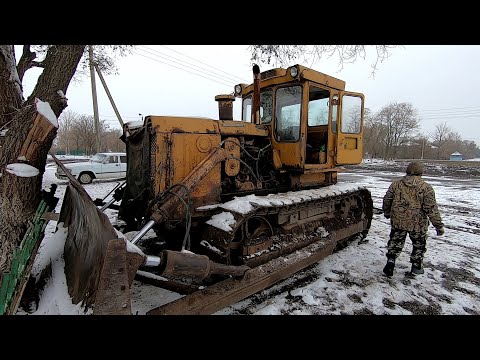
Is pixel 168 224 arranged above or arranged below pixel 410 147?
below

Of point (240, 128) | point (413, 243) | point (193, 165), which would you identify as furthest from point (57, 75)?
point (413, 243)

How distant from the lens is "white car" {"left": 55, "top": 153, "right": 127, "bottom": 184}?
13.5 metres

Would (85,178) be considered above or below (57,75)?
below

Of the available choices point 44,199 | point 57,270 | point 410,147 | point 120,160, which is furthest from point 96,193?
point 410,147

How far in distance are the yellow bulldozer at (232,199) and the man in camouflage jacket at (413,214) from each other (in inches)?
37.2

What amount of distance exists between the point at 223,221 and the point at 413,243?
307 cm

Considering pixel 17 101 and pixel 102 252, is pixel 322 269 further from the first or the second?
pixel 17 101

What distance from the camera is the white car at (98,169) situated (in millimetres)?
13539

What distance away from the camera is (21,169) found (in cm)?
378

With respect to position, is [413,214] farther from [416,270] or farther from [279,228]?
[279,228]

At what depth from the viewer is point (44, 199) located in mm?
4309

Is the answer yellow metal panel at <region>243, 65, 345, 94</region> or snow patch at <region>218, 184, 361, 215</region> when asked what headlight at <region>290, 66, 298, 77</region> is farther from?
snow patch at <region>218, 184, 361, 215</region>

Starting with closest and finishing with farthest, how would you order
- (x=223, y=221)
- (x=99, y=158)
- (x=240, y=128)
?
(x=223, y=221)
(x=240, y=128)
(x=99, y=158)

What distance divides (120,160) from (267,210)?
41.9 feet
